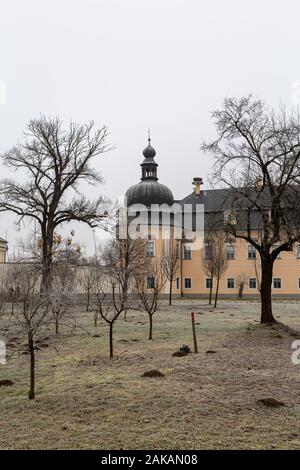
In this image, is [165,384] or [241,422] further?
[165,384]

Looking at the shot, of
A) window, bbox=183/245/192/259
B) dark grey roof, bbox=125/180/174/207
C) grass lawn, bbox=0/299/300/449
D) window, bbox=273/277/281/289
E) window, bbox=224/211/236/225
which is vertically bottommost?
grass lawn, bbox=0/299/300/449

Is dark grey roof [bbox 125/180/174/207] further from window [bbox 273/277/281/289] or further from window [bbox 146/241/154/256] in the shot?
window [bbox 273/277/281/289]

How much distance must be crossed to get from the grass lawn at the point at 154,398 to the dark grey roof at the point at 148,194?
35.6 meters

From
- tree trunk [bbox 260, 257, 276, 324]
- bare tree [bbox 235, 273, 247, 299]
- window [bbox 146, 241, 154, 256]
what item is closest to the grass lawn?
tree trunk [bbox 260, 257, 276, 324]

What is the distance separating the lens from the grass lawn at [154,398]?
6.73 m

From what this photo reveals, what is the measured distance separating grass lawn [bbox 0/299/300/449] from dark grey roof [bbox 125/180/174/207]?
35.6 m

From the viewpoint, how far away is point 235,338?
16281 millimetres

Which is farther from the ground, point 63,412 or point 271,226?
point 271,226

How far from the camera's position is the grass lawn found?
673cm

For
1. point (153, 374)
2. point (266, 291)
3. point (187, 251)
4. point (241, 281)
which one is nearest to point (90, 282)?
point (266, 291)

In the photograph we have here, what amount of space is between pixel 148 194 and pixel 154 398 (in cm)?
4235
